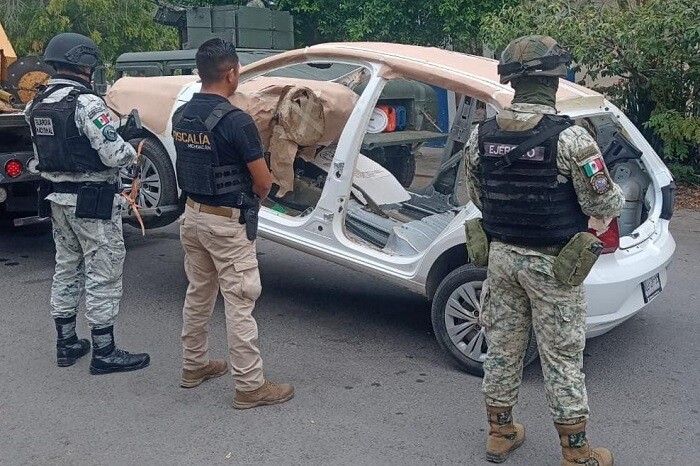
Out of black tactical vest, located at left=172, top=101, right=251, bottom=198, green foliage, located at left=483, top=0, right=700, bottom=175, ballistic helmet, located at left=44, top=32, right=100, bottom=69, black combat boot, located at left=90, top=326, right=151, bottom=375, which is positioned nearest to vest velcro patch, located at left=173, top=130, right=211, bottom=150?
black tactical vest, located at left=172, top=101, right=251, bottom=198

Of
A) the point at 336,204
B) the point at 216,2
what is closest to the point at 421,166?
the point at 336,204

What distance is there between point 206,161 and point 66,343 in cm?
157

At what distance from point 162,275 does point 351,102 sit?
85.8 inches

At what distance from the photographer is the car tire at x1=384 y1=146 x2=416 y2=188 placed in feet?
21.0

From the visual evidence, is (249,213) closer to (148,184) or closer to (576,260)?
Result: (576,260)

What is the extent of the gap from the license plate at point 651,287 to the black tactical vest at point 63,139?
116 inches

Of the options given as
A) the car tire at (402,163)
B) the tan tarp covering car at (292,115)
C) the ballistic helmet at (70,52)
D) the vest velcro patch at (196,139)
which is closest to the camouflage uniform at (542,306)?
the vest velcro patch at (196,139)

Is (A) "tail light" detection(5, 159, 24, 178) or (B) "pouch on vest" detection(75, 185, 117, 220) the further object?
(A) "tail light" detection(5, 159, 24, 178)

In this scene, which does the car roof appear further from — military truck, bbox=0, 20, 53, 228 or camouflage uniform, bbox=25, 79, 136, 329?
military truck, bbox=0, 20, 53, 228

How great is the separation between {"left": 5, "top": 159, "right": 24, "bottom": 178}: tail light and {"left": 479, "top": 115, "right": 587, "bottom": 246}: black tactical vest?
13.4 feet

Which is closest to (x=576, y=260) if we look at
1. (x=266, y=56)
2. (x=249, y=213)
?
(x=249, y=213)

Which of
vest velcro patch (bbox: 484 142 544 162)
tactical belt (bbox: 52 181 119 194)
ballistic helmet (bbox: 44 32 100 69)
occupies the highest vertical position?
ballistic helmet (bbox: 44 32 100 69)

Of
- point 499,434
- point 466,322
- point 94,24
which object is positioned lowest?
point 499,434

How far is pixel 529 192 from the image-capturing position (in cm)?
333
